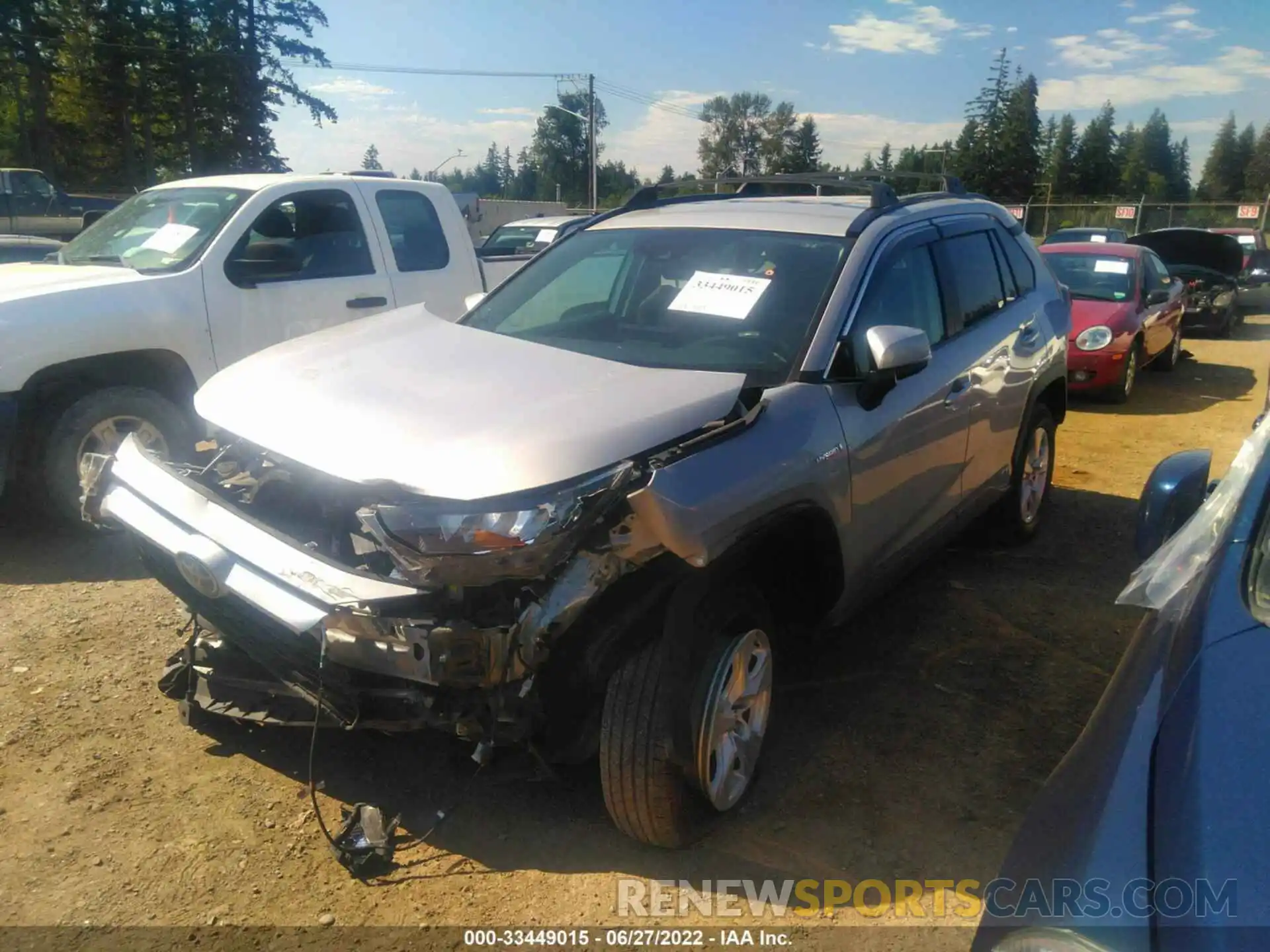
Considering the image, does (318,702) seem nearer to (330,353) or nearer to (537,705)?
(537,705)

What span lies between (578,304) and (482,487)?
5.77ft

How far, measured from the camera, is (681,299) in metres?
3.64

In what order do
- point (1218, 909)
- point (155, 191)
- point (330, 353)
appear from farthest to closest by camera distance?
point (155, 191)
point (330, 353)
point (1218, 909)

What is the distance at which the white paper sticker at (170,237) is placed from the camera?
573 centimetres

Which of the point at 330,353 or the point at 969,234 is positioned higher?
the point at 969,234

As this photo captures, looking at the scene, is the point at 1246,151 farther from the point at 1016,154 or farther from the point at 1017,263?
the point at 1017,263

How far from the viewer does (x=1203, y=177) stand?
4218 inches

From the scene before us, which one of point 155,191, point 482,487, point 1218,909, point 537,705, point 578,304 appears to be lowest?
point 537,705

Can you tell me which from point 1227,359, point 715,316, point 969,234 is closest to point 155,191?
point 715,316

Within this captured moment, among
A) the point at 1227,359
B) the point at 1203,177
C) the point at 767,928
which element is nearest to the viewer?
the point at 767,928

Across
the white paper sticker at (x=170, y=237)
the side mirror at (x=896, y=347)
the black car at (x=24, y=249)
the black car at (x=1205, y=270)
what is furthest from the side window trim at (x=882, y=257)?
the black car at (x=1205, y=270)

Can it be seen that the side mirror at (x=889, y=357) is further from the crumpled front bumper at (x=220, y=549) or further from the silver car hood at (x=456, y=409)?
the crumpled front bumper at (x=220, y=549)

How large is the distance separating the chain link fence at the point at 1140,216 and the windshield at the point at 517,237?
20711mm

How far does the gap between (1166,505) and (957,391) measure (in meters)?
1.62
